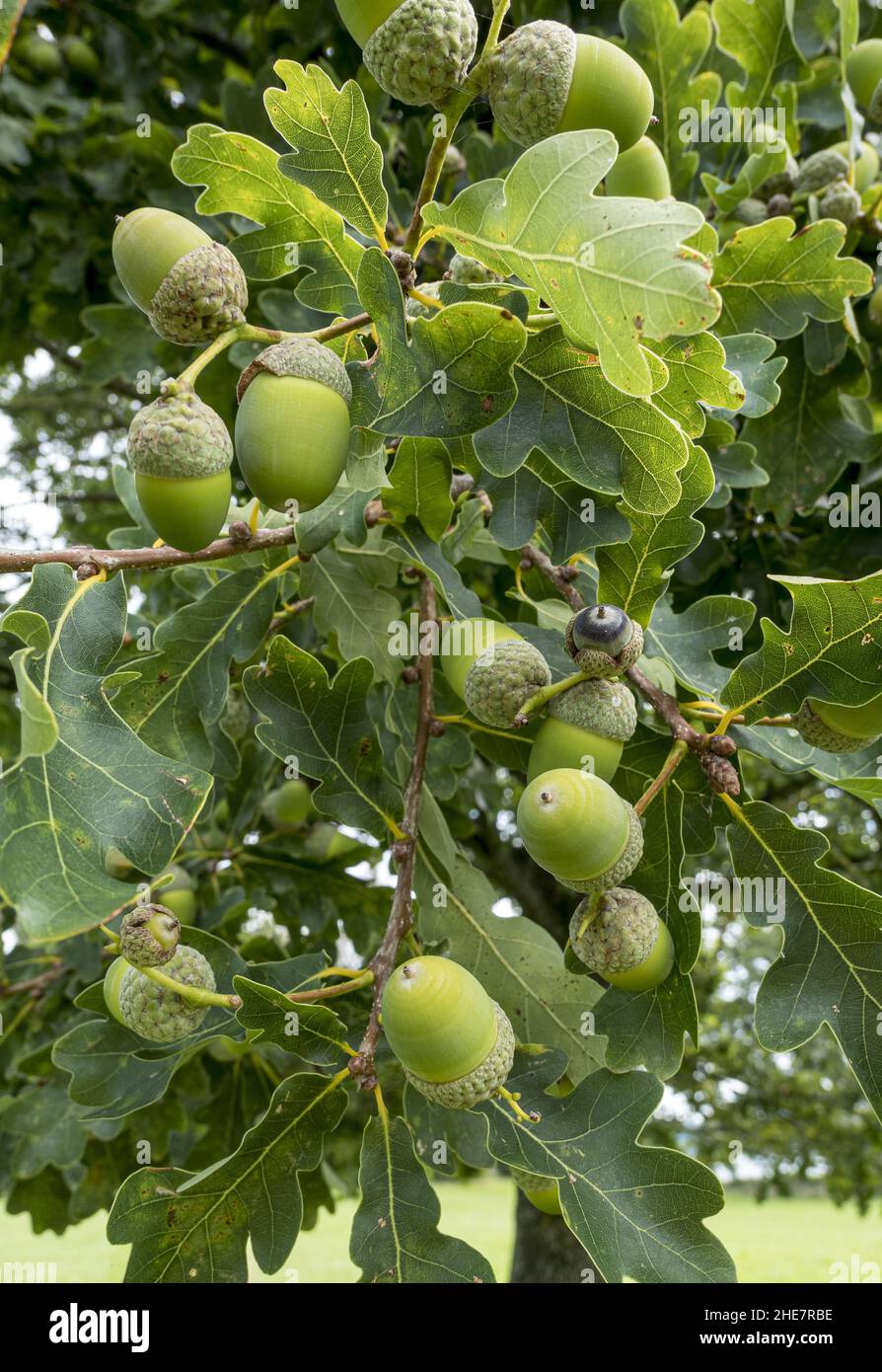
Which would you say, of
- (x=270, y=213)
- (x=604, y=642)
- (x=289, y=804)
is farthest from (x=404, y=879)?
(x=289, y=804)

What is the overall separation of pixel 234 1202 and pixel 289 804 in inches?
59.2

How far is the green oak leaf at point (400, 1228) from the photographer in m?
1.61

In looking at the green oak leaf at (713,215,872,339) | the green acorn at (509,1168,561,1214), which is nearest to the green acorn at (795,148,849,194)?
the green oak leaf at (713,215,872,339)

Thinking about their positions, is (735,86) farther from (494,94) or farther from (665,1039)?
(665,1039)

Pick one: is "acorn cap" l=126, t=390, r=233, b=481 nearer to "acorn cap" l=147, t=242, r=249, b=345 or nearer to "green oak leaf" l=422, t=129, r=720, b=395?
"acorn cap" l=147, t=242, r=249, b=345

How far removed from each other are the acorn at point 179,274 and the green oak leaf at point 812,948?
37.7 inches

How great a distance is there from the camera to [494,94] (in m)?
1.34

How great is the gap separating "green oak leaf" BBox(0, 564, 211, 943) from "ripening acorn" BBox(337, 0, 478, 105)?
2.22 ft

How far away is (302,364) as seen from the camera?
51.7 inches

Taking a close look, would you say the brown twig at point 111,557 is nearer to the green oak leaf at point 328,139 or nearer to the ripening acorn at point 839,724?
the green oak leaf at point 328,139

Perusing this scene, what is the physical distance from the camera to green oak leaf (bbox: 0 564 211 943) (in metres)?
1.12
